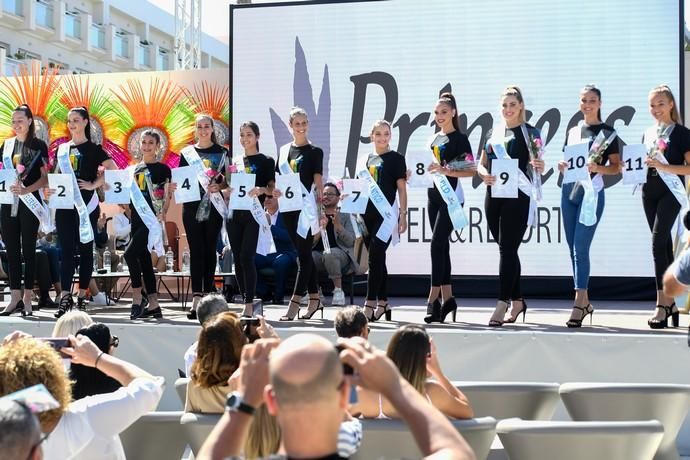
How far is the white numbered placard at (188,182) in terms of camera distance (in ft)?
18.5

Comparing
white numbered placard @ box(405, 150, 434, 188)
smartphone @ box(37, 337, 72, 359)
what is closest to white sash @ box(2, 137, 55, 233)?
white numbered placard @ box(405, 150, 434, 188)

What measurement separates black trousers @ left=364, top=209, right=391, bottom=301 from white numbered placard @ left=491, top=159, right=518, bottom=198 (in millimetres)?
741

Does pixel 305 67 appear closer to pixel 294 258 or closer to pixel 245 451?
pixel 294 258

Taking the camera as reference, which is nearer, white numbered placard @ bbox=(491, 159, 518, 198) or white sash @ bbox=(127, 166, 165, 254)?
white numbered placard @ bbox=(491, 159, 518, 198)

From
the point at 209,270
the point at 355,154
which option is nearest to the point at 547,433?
the point at 209,270

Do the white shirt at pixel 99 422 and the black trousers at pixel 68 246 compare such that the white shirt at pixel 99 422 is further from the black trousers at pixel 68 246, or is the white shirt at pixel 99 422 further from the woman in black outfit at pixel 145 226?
the black trousers at pixel 68 246

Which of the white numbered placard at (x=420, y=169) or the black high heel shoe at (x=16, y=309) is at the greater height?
the white numbered placard at (x=420, y=169)

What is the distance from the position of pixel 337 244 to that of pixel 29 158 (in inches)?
102

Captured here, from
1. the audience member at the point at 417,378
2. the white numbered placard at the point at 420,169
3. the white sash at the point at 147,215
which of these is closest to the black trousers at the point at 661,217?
the white numbered placard at the point at 420,169

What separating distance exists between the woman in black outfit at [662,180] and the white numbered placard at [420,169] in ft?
3.94

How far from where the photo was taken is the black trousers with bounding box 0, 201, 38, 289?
19.1 ft

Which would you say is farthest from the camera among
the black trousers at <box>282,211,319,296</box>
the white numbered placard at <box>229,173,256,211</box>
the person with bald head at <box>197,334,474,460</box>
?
the black trousers at <box>282,211,319,296</box>

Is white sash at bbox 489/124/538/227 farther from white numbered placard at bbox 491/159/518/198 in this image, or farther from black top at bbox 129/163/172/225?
black top at bbox 129/163/172/225

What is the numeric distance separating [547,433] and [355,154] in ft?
21.5
